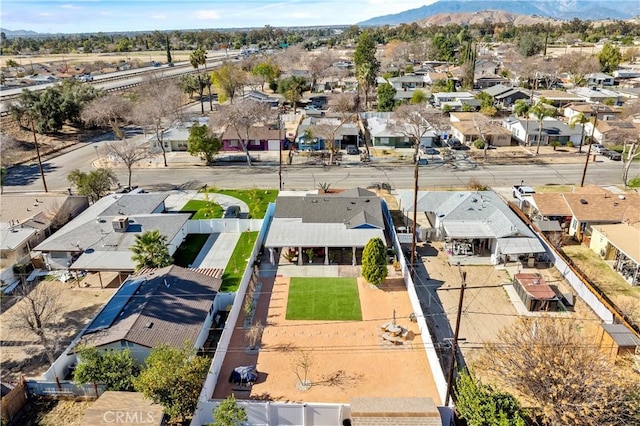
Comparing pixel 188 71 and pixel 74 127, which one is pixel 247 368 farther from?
pixel 188 71

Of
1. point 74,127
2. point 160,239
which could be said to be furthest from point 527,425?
point 74,127

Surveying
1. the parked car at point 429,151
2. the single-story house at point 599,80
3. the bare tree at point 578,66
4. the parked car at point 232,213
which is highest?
the bare tree at point 578,66

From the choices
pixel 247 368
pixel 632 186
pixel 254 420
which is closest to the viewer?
pixel 254 420

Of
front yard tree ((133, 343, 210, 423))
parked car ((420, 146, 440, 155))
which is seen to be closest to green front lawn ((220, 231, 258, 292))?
front yard tree ((133, 343, 210, 423))

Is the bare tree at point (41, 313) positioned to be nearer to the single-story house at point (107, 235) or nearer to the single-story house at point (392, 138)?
the single-story house at point (107, 235)

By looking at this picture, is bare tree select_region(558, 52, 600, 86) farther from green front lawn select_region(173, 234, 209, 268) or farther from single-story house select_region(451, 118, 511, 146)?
green front lawn select_region(173, 234, 209, 268)

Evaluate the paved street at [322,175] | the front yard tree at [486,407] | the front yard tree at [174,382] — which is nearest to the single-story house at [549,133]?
the paved street at [322,175]
